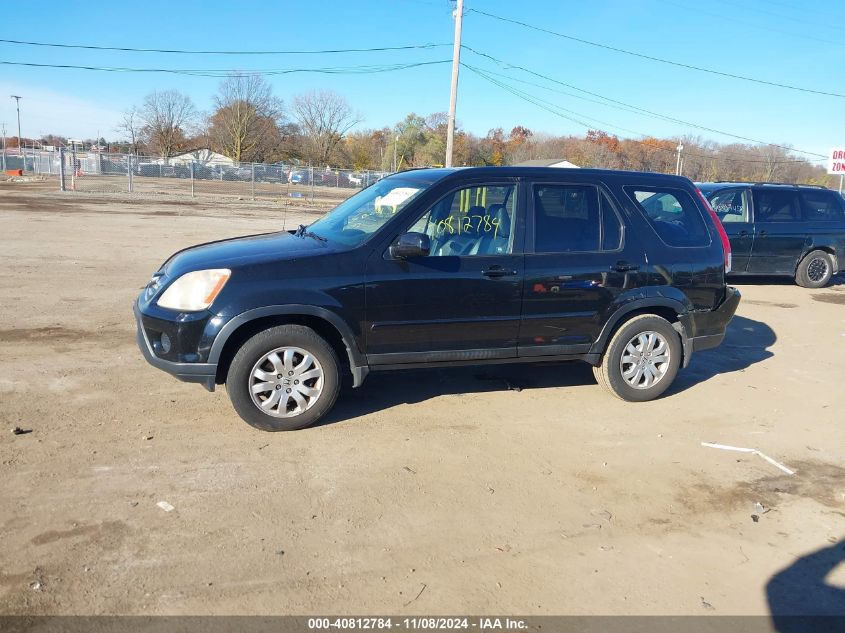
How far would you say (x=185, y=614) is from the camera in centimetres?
277

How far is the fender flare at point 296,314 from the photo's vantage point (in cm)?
441

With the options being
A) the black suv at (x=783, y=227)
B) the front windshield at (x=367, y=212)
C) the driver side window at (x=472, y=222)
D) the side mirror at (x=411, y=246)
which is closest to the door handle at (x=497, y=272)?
the driver side window at (x=472, y=222)

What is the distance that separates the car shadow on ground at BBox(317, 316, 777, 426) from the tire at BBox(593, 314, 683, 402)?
0.45 meters

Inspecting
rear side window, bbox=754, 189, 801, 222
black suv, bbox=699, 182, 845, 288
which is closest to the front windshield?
black suv, bbox=699, 182, 845, 288

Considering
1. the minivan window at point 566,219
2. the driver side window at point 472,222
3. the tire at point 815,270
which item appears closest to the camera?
the driver side window at point 472,222

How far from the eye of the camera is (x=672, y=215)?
5.86 meters

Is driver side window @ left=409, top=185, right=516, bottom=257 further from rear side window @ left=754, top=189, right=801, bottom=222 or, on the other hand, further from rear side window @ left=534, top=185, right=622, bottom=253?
rear side window @ left=754, top=189, right=801, bottom=222

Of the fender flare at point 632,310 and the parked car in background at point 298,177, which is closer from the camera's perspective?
the fender flare at point 632,310

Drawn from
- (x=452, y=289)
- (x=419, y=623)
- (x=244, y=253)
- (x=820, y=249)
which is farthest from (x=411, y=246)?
(x=820, y=249)

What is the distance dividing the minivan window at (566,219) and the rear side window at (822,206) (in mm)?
8605

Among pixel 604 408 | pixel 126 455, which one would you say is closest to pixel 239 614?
pixel 126 455

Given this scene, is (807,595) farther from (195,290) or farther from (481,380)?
(195,290)

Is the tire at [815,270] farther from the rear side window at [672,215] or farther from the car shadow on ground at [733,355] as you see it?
the rear side window at [672,215]

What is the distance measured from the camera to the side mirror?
4.62 m
